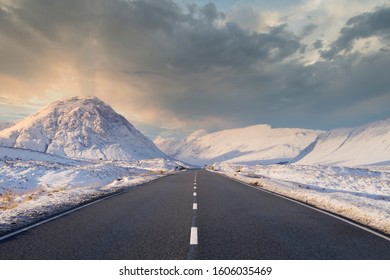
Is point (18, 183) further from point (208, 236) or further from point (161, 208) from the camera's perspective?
point (208, 236)

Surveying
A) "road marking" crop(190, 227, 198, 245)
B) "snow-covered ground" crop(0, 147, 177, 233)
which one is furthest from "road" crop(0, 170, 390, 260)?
"snow-covered ground" crop(0, 147, 177, 233)

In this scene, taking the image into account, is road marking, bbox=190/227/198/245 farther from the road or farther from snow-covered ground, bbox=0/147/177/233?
→ snow-covered ground, bbox=0/147/177/233

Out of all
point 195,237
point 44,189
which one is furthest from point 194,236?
point 44,189

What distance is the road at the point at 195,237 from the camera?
21.4ft

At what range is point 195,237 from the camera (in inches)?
311

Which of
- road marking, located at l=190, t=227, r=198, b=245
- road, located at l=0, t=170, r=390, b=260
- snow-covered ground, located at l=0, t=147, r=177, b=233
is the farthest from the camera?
snow-covered ground, located at l=0, t=147, r=177, b=233

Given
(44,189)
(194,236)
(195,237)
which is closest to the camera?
(195,237)

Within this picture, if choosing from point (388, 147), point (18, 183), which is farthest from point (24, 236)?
point (388, 147)

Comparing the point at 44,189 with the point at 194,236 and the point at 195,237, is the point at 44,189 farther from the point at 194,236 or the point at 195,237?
the point at 195,237

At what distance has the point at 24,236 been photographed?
26.4ft

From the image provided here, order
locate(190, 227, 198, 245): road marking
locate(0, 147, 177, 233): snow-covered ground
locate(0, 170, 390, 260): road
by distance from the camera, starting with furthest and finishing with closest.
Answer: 1. locate(0, 147, 177, 233): snow-covered ground
2. locate(190, 227, 198, 245): road marking
3. locate(0, 170, 390, 260): road

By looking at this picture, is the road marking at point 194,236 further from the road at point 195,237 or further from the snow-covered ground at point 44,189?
the snow-covered ground at point 44,189

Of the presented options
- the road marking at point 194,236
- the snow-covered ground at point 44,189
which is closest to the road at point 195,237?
the road marking at point 194,236

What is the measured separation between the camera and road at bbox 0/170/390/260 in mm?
6516
